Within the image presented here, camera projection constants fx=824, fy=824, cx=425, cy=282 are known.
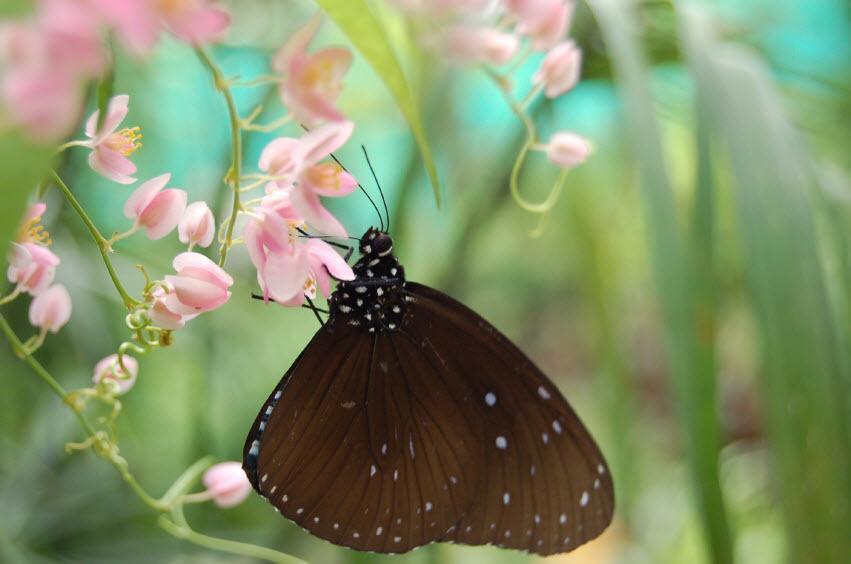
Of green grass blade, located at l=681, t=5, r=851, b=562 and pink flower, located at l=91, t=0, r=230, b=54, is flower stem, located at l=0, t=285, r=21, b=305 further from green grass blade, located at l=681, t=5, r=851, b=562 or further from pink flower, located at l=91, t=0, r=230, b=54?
green grass blade, located at l=681, t=5, r=851, b=562

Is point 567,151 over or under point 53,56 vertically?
under

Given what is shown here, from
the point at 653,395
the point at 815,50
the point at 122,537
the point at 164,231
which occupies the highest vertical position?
the point at 164,231

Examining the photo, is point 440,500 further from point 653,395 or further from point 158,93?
point 653,395

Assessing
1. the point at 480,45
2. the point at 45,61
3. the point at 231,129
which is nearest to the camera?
the point at 45,61

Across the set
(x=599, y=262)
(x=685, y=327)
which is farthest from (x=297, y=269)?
(x=599, y=262)

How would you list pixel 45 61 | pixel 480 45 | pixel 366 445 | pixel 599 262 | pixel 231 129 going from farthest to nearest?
pixel 599 262
pixel 366 445
pixel 480 45
pixel 231 129
pixel 45 61

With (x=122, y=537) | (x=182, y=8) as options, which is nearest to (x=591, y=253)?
(x=122, y=537)

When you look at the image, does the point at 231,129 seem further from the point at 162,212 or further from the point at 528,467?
the point at 528,467
